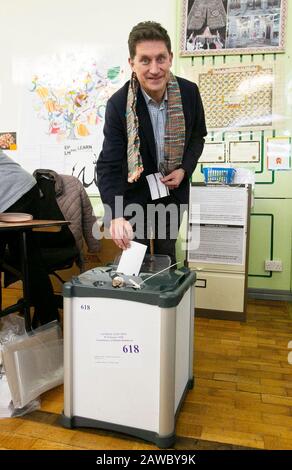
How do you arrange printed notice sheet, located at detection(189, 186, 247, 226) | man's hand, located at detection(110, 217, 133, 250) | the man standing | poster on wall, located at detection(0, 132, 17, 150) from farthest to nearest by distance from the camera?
poster on wall, located at detection(0, 132, 17, 150)
printed notice sheet, located at detection(189, 186, 247, 226)
the man standing
man's hand, located at detection(110, 217, 133, 250)

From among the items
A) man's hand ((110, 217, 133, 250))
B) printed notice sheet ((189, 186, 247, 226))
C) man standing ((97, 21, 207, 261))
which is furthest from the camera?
printed notice sheet ((189, 186, 247, 226))

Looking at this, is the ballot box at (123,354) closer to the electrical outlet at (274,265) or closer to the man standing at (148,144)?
the man standing at (148,144)

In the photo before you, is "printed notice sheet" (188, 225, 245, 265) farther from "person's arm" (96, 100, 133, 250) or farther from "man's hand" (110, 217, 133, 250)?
"man's hand" (110, 217, 133, 250)

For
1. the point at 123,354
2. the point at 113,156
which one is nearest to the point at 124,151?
the point at 113,156

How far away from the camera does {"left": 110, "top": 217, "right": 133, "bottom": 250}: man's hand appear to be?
115cm

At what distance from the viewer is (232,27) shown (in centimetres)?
260

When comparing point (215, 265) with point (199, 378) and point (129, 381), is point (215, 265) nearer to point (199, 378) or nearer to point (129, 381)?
point (199, 378)

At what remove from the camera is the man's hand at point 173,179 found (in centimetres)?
138

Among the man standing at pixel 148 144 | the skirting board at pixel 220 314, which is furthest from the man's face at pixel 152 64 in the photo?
the skirting board at pixel 220 314

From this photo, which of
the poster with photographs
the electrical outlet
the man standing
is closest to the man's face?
the man standing

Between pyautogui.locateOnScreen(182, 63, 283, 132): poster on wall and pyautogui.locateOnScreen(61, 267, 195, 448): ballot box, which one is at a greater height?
pyautogui.locateOnScreen(182, 63, 283, 132): poster on wall

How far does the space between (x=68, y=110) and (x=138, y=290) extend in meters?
2.27

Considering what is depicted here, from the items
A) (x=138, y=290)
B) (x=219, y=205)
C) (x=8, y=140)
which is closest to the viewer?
(x=138, y=290)

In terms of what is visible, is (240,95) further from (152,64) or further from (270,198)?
(152,64)
